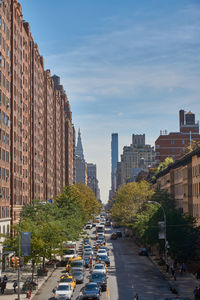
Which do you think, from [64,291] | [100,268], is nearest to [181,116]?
[100,268]

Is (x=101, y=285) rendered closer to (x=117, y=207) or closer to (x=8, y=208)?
(x=8, y=208)

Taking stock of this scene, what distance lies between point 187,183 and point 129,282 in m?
27.8

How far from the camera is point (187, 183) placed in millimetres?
77938

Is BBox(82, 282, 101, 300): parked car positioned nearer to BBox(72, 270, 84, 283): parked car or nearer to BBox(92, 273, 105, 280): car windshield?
BBox(92, 273, 105, 280): car windshield

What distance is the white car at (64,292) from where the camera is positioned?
42.8 metres

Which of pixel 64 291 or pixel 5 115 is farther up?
pixel 5 115

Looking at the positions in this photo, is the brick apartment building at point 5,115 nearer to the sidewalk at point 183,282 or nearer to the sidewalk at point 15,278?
the sidewalk at point 15,278

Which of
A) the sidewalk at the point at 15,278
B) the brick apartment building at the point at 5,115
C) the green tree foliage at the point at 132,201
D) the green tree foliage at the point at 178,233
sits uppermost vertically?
the brick apartment building at the point at 5,115

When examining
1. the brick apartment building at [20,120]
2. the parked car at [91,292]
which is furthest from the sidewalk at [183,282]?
the brick apartment building at [20,120]

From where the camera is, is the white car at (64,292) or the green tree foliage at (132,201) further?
the green tree foliage at (132,201)

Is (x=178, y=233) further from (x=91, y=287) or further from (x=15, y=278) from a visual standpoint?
(x=91, y=287)

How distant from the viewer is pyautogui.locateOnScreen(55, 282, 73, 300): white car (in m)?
42.8

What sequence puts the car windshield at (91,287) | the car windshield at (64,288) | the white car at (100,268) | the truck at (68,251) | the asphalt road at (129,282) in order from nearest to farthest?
the car windshield at (91,287) → the car windshield at (64,288) → the asphalt road at (129,282) → the white car at (100,268) → the truck at (68,251)

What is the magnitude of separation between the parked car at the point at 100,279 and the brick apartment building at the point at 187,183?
78.4 ft
